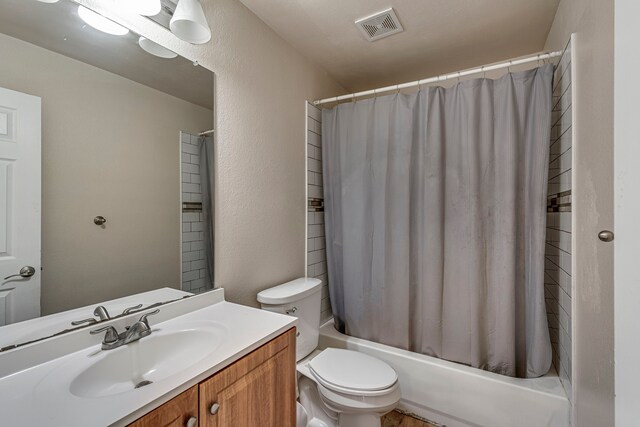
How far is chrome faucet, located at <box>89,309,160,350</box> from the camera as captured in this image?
0.87 m

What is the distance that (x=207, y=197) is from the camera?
1311mm

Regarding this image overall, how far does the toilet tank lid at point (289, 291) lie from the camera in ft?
4.76

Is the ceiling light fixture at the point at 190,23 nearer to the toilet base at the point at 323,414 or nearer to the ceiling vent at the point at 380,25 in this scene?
the ceiling vent at the point at 380,25

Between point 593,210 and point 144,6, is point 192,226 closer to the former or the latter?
point 144,6

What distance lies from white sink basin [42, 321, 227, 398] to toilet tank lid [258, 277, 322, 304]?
420 mm

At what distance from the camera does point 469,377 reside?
1.48 m

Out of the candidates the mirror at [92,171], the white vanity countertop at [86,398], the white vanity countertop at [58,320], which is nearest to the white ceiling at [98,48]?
the mirror at [92,171]

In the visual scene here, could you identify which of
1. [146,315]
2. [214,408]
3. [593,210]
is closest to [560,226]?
[593,210]

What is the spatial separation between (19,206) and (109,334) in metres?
0.46

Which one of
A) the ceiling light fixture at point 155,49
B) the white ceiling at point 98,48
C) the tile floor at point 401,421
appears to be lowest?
the tile floor at point 401,421

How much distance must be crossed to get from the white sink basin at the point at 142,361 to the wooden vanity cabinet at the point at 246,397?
86 millimetres

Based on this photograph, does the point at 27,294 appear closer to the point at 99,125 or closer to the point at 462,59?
the point at 99,125

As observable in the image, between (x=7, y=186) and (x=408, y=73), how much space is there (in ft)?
7.87

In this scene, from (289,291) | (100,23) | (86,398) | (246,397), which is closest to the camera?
(86,398)
